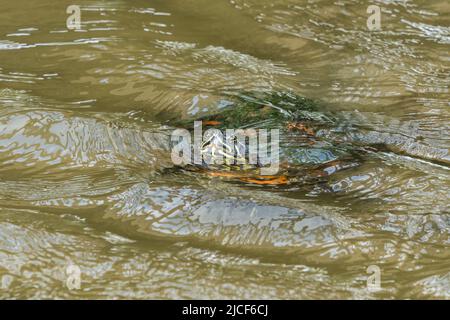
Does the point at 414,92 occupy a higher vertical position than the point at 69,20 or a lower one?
lower

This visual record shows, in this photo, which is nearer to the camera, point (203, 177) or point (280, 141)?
point (203, 177)

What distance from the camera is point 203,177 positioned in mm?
3633

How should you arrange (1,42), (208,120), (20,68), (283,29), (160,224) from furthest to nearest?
(283,29)
(1,42)
(20,68)
(208,120)
(160,224)

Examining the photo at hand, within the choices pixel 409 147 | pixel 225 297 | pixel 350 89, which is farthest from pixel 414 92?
pixel 225 297

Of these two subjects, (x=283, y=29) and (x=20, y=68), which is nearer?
(x=20, y=68)

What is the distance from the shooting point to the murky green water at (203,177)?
117 inches

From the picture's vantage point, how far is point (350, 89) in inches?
185

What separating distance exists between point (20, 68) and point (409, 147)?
2.41m

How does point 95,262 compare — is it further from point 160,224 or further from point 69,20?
point 69,20

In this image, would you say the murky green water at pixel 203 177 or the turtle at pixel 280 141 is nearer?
the murky green water at pixel 203 177

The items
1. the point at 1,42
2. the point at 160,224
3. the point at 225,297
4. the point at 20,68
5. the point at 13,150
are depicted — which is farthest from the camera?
the point at 1,42

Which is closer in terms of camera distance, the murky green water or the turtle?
the murky green water

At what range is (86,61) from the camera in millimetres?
4754

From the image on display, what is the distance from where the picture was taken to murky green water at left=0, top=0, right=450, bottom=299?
296cm
